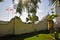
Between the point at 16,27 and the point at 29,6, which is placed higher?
the point at 29,6

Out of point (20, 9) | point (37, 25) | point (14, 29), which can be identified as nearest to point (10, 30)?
point (14, 29)

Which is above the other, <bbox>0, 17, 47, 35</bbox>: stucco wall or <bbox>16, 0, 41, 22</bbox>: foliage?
<bbox>16, 0, 41, 22</bbox>: foliage

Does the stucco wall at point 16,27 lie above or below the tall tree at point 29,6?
below

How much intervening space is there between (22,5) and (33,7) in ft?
6.25

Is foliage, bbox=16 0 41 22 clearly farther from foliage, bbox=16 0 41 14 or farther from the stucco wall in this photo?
the stucco wall

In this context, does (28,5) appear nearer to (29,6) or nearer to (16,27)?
(29,6)

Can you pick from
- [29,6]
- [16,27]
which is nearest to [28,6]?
[29,6]

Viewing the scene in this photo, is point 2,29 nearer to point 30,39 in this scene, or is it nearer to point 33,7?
point 30,39

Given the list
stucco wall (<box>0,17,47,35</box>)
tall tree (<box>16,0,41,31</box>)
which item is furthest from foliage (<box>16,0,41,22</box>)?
stucco wall (<box>0,17,47,35</box>)

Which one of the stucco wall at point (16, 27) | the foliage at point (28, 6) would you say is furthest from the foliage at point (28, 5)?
the stucco wall at point (16, 27)

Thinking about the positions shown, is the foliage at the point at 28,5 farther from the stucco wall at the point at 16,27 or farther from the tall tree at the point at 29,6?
the stucco wall at the point at 16,27

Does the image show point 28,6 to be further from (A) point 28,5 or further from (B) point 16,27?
(B) point 16,27

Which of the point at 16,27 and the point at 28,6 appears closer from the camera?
the point at 16,27

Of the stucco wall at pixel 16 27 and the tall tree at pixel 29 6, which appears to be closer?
the stucco wall at pixel 16 27
